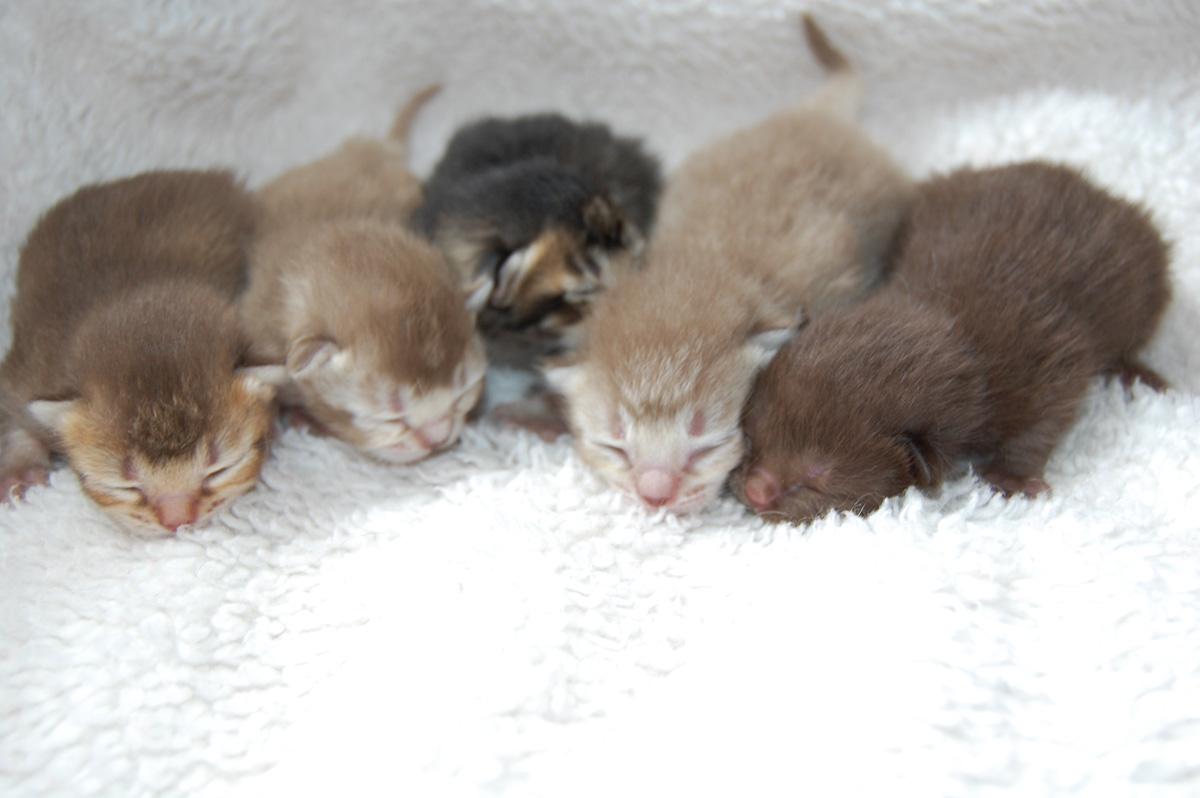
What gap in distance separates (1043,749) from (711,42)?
1857 mm

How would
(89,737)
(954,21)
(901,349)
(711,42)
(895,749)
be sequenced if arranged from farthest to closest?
(711,42) → (954,21) → (901,349) → (89,737) → (895,749)

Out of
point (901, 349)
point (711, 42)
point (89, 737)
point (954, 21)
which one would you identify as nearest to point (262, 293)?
point (89, 737)

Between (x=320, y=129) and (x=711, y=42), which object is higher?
(x=711, y=42)

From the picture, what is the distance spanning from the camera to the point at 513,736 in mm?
1169

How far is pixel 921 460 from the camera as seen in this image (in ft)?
4.79

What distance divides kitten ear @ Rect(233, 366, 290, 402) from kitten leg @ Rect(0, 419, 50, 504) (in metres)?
0.47

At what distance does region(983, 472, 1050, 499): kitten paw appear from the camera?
160cm

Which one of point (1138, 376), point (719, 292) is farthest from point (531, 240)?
point (1138, 376)

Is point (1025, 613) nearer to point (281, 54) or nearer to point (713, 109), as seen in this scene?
point (713, 109)

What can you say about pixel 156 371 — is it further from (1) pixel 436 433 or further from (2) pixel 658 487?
(2) pixel 658 487

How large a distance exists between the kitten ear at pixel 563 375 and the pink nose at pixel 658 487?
23 centimetres

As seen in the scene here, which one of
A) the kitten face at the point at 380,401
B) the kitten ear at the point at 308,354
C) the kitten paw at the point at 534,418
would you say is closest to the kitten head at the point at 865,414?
the kitten paw at the point at 534,418

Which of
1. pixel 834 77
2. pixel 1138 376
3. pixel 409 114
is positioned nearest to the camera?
pixel 1138 376

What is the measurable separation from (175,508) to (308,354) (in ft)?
1.06
